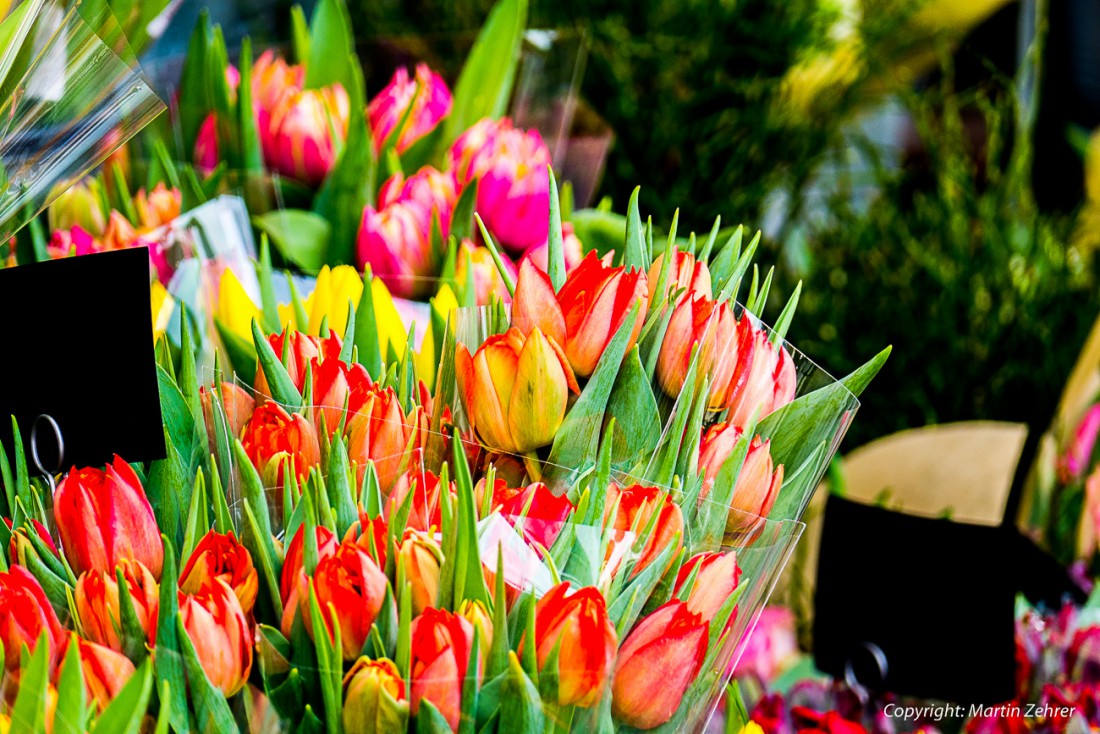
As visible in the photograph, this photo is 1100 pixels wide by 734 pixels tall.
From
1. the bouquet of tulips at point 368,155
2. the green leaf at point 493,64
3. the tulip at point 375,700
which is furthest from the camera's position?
the green leaf at point 493,64

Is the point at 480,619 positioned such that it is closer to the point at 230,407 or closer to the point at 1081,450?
the point at 230,407

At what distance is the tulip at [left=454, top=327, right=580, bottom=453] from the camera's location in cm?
35

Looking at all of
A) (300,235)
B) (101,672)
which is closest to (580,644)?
(101,672)

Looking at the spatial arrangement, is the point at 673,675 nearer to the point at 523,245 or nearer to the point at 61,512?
the point at 61,512

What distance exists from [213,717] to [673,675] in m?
0.13

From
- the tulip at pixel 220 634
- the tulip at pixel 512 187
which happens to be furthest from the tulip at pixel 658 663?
the tulip at pixel 512 187

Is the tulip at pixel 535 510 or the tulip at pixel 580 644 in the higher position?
the tulip at pixel 535 510

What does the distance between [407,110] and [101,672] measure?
1.49ft

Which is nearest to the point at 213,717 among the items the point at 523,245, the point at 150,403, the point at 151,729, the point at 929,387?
→ the point at 151,729

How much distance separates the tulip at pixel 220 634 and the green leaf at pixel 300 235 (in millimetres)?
342

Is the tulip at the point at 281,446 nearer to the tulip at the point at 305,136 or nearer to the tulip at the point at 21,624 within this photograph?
the tulip at the point at 21,624

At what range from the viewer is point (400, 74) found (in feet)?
2.44

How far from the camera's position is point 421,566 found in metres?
0.32

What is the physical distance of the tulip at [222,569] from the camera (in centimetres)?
33
